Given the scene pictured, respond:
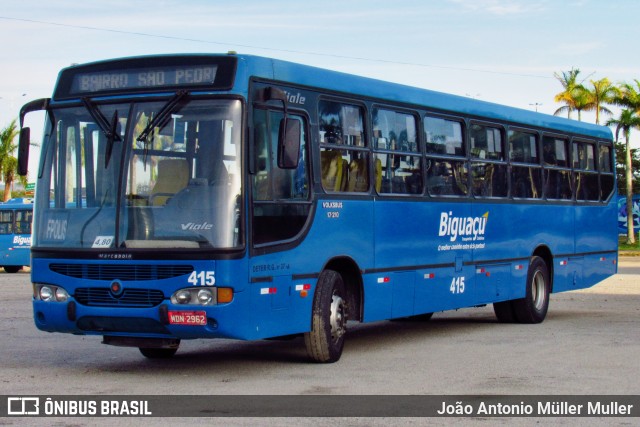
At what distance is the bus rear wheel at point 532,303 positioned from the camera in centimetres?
1736

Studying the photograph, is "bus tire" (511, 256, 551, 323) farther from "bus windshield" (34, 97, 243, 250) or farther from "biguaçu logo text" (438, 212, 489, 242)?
"bus windshield" (34, 97, 243, 250)

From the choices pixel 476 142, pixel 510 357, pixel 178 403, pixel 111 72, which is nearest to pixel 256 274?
pixel 178 403

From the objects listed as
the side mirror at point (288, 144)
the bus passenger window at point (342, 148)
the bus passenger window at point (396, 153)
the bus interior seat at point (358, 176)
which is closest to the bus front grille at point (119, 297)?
the side mirror at point (288, 144)

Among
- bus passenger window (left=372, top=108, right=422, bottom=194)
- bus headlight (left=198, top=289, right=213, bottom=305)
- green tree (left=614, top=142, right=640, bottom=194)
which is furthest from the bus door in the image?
green tree (left=614, top=142, right=640, bottom=194)

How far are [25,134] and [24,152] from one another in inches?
10.7

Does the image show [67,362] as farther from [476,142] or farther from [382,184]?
[476,142]

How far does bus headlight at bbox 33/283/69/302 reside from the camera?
11211 mm

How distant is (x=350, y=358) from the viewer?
12.8m

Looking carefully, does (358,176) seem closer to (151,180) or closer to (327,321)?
(327,321)

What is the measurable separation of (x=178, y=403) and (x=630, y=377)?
4377mm

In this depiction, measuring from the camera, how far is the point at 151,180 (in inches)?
428

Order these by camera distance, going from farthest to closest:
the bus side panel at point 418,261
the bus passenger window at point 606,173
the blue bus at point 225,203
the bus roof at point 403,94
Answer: the bus passenger window at point 606,173 → the bus side panel at point 418,261 → the bus roof at point 403,94 → the blue bus at point 225,203

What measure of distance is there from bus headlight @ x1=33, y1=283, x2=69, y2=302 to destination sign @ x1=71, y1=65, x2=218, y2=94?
1.99 meters

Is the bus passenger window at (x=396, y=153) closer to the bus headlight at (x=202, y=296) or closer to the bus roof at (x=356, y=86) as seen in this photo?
the bus roof at (x=356, y=86)
